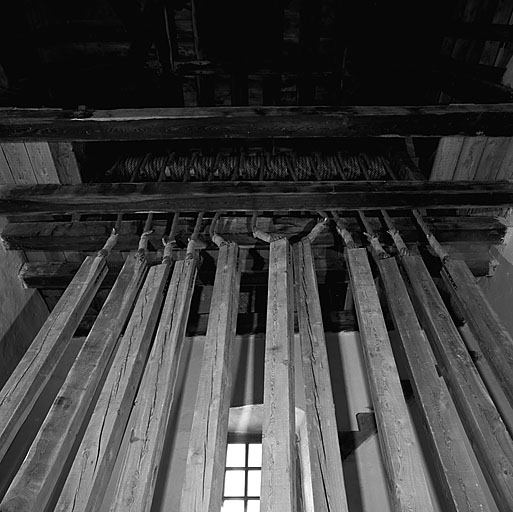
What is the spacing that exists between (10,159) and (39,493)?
6.95 ft

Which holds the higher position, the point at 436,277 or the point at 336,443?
the point at 436,277

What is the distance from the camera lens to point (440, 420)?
1.68 m

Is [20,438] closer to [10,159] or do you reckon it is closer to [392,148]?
[10,159]

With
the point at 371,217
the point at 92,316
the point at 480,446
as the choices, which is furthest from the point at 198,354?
the point at 480,446

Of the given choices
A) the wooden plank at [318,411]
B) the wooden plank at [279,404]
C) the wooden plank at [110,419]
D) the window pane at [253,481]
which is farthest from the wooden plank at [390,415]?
the window pane at [253,481]

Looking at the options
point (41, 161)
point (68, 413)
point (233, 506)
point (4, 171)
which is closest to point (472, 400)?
point (68, 413)

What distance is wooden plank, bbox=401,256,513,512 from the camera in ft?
5.13

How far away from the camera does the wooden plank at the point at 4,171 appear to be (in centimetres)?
282

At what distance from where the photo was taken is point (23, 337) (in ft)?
10.3

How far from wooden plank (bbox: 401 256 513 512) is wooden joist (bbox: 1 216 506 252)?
73 cm

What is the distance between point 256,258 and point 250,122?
1.07 m

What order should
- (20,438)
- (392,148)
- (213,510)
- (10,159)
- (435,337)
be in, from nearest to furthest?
(213,510)
(435,337)
(10,159)
(20,438)
(392,148)

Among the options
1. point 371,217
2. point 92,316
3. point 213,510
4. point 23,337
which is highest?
point 371,217

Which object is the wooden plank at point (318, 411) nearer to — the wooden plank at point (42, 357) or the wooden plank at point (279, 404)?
the wooden plank at point (279, 404)
